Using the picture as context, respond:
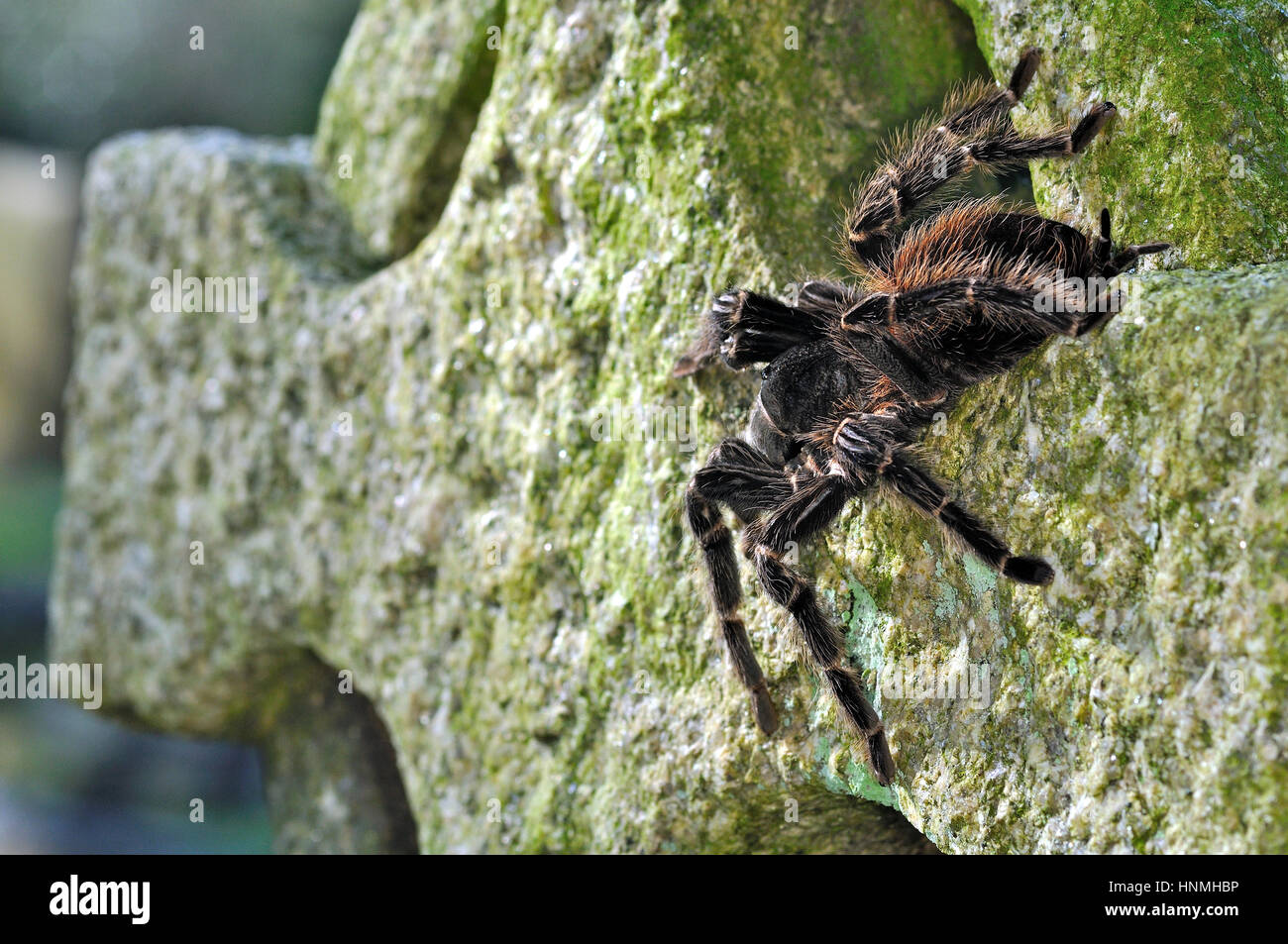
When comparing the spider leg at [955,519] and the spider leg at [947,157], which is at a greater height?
the spider leg at [947,157]

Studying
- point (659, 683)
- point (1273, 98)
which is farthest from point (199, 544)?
point (1273, 98)

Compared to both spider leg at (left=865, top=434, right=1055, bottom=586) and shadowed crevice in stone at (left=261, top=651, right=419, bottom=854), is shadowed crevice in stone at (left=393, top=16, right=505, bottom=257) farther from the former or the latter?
spider leg at (left=865, top=434, right=1055, bottom=586)

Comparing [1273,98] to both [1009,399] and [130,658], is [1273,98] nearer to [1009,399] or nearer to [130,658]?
[1009,399]

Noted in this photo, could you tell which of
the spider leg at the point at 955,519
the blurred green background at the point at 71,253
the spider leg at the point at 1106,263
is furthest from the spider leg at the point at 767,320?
the blurred green background at the point at 71,253

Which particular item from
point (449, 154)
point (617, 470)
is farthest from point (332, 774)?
point (449, 154)

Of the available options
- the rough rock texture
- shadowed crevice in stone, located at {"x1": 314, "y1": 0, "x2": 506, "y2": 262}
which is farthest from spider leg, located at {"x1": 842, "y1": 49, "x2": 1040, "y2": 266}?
shadowed crevice in stone, located at {"x1": 314, "y1": 0, "x2": 506, "y2": 262}

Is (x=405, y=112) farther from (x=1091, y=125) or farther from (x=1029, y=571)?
(x=1029, y=571)

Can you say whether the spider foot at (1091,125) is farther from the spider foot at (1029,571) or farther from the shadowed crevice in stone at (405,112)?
the shadowed crevice in stone at (405,112)
